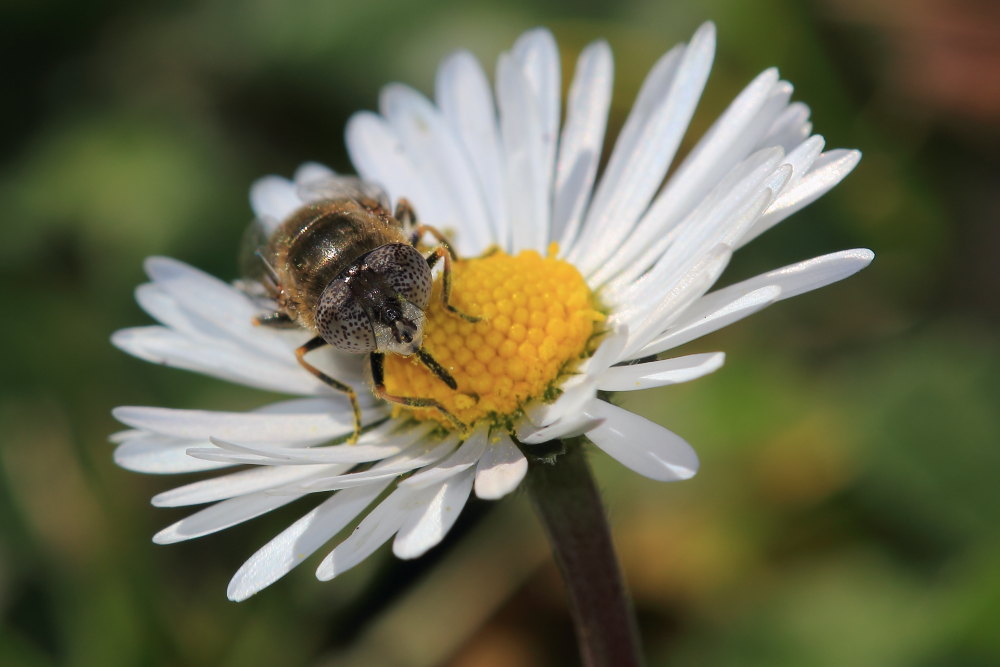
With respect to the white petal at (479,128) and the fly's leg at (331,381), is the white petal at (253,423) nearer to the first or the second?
the fly's leg at (331,381)

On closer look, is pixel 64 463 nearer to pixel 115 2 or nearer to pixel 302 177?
pixel 302 177

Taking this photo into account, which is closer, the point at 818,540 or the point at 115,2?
the point at 818,540

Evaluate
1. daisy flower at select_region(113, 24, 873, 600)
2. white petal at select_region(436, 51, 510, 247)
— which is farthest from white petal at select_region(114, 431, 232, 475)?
white petal at select_region(436, 51, 510, 247)

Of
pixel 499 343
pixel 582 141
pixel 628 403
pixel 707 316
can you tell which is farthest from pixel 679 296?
pixel 628 403

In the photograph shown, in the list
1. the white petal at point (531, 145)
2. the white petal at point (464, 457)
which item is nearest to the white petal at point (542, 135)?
the white petal at point (531, 145)

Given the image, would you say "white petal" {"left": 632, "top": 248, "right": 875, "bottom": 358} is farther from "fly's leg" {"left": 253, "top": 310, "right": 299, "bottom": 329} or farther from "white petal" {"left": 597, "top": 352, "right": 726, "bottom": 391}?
"fly's leg" {"left": 253, "top": 310, "right": 299, "bottom": 329}

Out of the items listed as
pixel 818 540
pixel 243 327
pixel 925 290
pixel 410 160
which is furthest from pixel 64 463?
pixel 925 290

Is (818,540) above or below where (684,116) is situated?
below
